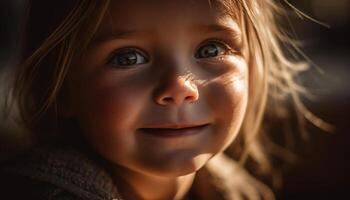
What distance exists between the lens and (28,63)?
1035 millimetres

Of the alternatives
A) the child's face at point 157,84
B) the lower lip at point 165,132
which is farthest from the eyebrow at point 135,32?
the lower lip at point 165,132

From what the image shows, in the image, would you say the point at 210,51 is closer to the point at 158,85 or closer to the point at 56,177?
the point at 158,85

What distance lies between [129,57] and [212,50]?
14 cm

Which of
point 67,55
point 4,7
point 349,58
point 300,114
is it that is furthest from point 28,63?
point 349,58

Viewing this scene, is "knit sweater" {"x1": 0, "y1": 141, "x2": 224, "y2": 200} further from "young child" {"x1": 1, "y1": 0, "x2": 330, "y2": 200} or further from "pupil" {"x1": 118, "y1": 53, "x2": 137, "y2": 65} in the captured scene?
"pupil" {"x1": 118, "y1": 53, "x2": 137, "y2": 65}

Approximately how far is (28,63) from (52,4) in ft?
0.35

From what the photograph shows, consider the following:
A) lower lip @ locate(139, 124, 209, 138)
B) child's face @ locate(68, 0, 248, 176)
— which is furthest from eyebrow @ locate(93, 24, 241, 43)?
lower lip @ locate(139, 124, 209, 138)

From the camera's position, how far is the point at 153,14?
93 centimetres

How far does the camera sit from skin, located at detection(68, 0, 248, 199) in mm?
941

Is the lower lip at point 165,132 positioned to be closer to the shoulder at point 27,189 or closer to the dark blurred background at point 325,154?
the shoulder at point 27,189

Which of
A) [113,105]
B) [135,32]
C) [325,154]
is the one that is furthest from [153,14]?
[325,154]

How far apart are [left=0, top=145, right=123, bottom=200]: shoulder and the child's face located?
→ 38 millimetres

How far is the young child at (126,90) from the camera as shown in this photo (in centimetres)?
95

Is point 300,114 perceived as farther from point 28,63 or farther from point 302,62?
point 28,63
